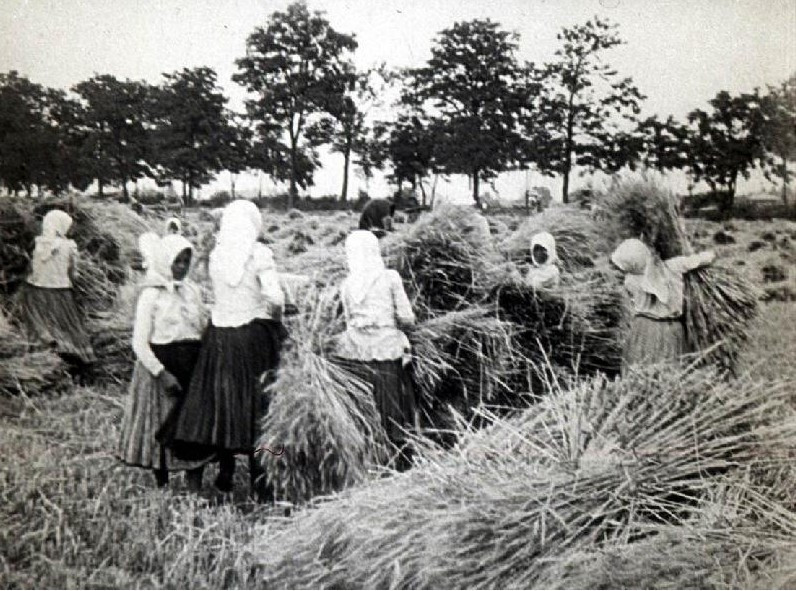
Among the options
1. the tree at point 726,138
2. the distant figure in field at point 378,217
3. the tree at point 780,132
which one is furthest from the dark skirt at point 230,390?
the tree at point 780,132

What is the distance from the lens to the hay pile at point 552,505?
8.89 feet

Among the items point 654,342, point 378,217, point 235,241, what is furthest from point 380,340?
point 654,342

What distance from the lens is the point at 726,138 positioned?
11.3 feet

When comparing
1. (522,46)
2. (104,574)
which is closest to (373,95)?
(522,46)

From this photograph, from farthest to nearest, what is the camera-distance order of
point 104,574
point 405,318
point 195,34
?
point 195,34
point 405,318
point 104,574

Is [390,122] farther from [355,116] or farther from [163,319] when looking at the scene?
[163,319]

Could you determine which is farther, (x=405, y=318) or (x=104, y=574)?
(x=405, y=318)

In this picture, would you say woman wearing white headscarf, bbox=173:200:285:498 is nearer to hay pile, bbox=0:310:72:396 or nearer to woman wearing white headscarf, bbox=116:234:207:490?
woman wearing white headscarf, bbox=116:234:207:490

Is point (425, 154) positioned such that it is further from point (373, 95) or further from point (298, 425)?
point (298, 425)

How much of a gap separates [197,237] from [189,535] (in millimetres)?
1182

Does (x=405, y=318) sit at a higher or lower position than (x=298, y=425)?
higher

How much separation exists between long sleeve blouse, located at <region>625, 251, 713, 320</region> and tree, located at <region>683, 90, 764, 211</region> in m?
0.43

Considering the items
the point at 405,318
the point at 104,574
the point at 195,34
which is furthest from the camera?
the point at 195,34

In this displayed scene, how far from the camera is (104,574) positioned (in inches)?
112
